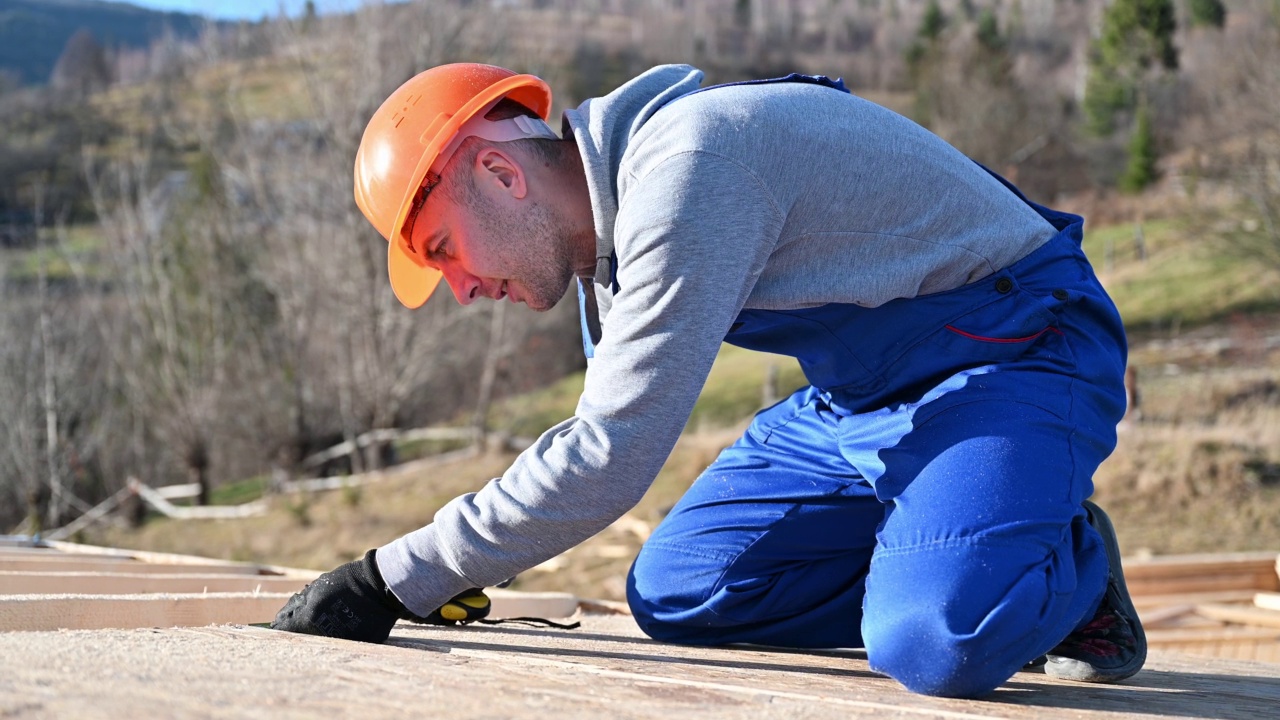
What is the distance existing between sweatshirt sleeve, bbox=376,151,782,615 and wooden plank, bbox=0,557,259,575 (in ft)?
5.55

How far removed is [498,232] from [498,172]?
0.11 meters

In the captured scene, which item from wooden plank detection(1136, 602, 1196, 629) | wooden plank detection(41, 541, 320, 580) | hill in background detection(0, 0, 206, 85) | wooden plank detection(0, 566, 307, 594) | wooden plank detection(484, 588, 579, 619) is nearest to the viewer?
wooden plank detection(0, 566, 307, 594)

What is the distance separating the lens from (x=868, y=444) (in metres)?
2.21

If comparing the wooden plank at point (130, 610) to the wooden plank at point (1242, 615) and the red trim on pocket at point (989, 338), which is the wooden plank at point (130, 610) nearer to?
the red trim on pocket at point (989, 338)

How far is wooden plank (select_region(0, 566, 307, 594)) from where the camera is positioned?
2.44m

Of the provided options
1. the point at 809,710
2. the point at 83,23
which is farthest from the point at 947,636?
the point at 83,23

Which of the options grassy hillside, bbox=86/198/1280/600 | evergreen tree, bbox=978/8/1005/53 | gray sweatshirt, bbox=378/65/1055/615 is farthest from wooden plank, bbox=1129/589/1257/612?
evergreen tree, bbox=978/8/1005/53

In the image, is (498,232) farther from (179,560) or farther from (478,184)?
(179,560)

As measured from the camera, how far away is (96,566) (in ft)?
10.4

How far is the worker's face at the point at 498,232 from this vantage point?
2.05m

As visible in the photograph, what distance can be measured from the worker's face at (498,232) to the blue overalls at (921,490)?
403 mm

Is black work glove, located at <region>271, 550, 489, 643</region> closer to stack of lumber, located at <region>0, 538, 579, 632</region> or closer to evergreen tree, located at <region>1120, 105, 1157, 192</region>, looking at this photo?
Answer: stack of lumber, located at <region>0, 538, 579, 632</region>

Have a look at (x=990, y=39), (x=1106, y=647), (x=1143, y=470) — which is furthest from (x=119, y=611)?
(x=990, y=39)

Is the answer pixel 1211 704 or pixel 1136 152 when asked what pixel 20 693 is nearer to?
pixel 1211 704
